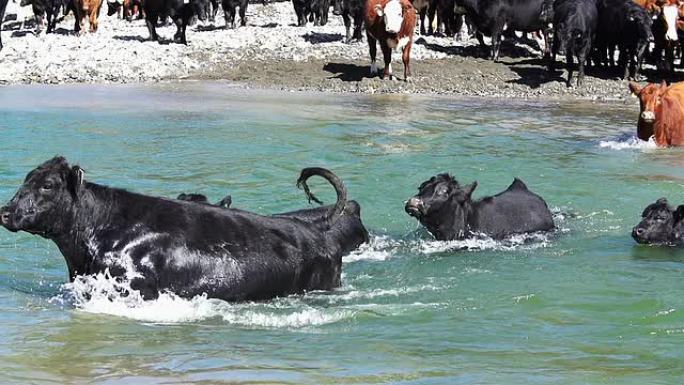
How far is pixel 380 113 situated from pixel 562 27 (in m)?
6.01

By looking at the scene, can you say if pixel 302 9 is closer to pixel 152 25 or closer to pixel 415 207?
→ pixel 152 25

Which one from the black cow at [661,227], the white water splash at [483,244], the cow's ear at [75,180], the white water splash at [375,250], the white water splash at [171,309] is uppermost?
the cow's ear at [75,180]

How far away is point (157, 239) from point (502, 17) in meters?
19.6

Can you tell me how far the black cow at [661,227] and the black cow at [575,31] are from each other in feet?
44.6

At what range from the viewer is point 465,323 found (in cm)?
782

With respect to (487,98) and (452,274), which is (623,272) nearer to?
(452,274)

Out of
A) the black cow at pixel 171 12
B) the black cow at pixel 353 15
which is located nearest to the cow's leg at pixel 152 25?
the black cow at pixel 171 12

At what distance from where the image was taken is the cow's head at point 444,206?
10297mm

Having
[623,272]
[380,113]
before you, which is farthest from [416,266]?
[380,113]

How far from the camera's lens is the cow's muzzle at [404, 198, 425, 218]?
10.1 meters

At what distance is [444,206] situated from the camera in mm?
10367

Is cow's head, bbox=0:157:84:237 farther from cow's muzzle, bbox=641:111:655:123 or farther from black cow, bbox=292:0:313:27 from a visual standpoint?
black cow, bbox=292:0:313:27

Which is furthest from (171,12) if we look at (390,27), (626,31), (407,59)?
(626,31)

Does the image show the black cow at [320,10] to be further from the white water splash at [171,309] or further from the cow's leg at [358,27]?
the white water splash at [171,309]
